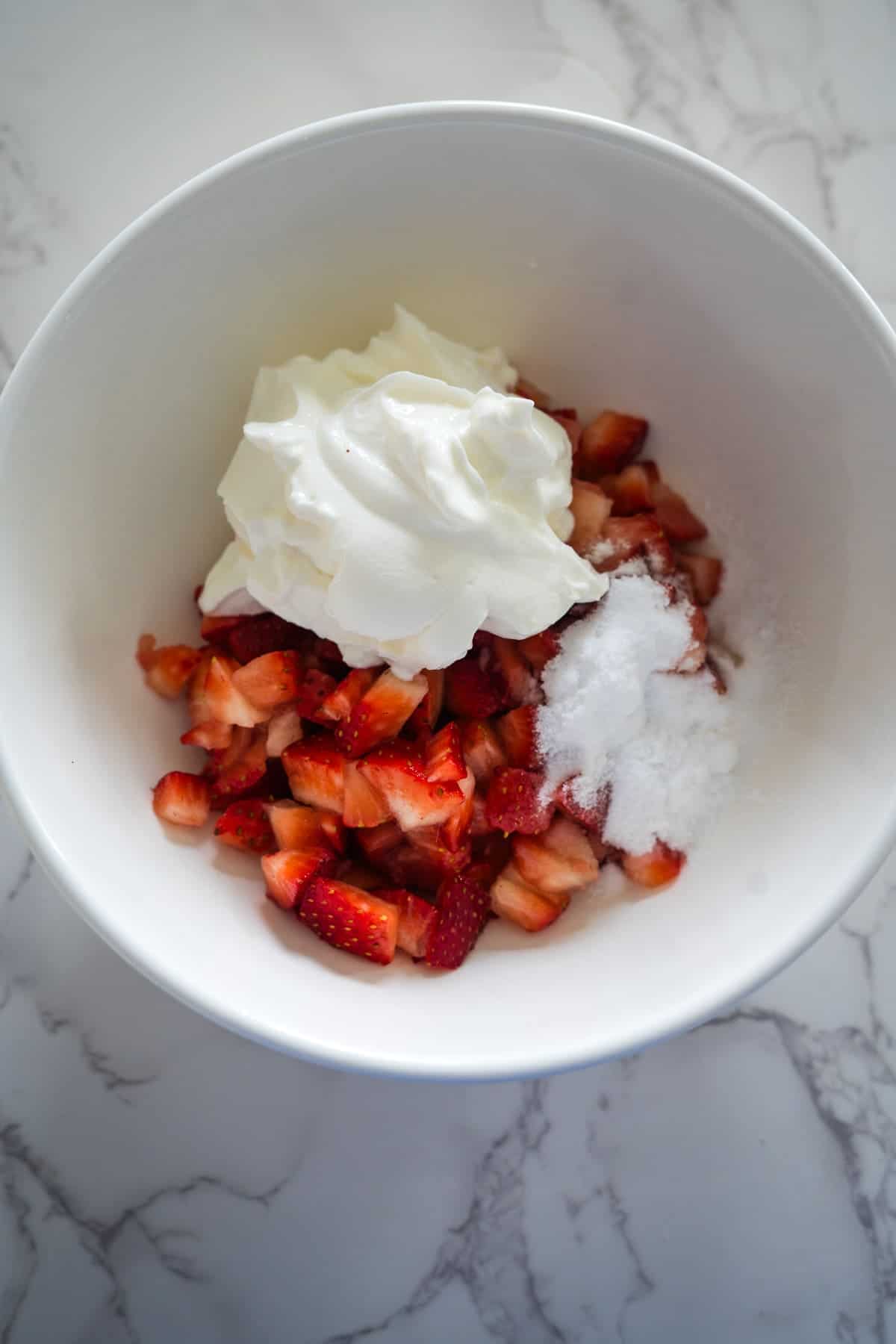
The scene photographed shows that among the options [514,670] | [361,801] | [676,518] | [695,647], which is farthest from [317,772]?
[676,518]

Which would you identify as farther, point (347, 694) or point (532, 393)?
point (532, 393)

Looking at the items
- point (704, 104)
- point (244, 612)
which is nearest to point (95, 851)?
point (244, 612)

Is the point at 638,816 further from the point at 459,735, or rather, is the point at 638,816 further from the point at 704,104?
the point at 704,104

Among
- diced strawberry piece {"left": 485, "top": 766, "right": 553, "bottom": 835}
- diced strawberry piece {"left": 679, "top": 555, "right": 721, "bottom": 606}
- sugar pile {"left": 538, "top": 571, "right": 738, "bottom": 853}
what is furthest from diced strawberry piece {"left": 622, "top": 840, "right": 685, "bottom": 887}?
diced strawberry piece {"left": 679, "top": 555, "right": 721, "bottom": 606}

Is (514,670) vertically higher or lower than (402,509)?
lower

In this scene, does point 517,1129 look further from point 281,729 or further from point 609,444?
point 609,444

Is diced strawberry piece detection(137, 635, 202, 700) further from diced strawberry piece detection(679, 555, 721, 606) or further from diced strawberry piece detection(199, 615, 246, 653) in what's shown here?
diced strawberry piece detection(679, 555, 721, 606)

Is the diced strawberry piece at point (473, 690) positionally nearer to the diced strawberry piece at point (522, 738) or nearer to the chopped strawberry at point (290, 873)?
the diced strawberry piece at point (522, 738)
